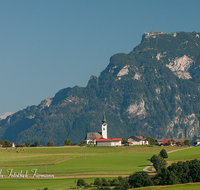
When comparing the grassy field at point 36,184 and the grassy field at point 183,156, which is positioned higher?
the grassy field at point 183,156

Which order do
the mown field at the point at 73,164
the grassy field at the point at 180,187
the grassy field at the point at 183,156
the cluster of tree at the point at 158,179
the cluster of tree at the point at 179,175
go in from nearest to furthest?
the grassy field at the point at 180,187, the cluster of tree at the point at 158,179, the cluster of tree at the point at 179,175, the mown field at the point at 73,164, the grassy field at the point at 183,156

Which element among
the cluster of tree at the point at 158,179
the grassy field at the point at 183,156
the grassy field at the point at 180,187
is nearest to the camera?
the grassy field at the point at 180,187

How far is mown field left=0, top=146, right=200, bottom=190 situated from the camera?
106125 millimetres

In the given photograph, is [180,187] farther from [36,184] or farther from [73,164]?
[73,164]

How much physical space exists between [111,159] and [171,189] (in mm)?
65284

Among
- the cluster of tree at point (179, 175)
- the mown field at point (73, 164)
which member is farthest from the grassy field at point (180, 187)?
the mown field at point (73, 164)

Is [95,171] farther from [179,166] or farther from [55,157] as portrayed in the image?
[55,157]

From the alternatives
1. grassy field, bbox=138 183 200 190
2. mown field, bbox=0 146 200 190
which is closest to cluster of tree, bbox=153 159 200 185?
grassy field, bbox=138 183 200 190

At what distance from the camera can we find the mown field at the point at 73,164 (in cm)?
10612

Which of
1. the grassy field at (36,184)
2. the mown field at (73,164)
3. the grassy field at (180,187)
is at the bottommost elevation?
the grassy field at (180,187)

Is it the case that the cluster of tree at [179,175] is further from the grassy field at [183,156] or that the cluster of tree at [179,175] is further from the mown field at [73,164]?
the grassy field at [183,156]

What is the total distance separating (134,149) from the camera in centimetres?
18425

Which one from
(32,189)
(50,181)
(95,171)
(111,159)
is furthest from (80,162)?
(32,189)

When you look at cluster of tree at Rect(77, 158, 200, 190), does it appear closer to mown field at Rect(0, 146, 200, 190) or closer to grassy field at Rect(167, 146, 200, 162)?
mown field at Rect(0, 146, 200, 190)
